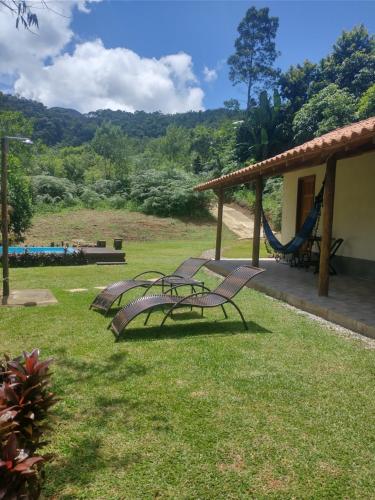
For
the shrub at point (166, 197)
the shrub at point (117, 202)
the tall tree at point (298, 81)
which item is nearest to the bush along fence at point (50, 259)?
the shrub at point (166, 197)

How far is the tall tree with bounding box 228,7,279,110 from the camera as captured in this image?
38.8 metres

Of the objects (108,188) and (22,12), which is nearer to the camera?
(22,12)

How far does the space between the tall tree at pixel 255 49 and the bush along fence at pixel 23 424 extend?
4027 centimetres

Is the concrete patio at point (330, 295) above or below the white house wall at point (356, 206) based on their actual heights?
below

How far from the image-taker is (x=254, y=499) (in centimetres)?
208

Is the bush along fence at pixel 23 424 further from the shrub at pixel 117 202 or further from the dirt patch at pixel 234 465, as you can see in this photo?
the shrub at pixel 117 202

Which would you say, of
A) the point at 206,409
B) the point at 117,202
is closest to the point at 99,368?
the point at 206,409

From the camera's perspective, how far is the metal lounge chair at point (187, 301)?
4.72 m

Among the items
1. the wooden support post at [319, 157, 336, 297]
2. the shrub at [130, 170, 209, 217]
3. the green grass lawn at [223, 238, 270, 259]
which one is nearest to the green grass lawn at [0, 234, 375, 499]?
the wooden support post at [319, 157, 336, 297]

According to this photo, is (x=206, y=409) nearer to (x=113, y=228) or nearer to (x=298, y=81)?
(x=113, y=228)

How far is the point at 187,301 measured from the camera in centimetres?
525

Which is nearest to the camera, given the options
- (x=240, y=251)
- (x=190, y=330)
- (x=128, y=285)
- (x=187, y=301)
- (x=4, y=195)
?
(x=190, y=330)

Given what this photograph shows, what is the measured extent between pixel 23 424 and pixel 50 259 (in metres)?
10.7

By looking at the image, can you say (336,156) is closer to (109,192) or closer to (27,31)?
(27,31)
